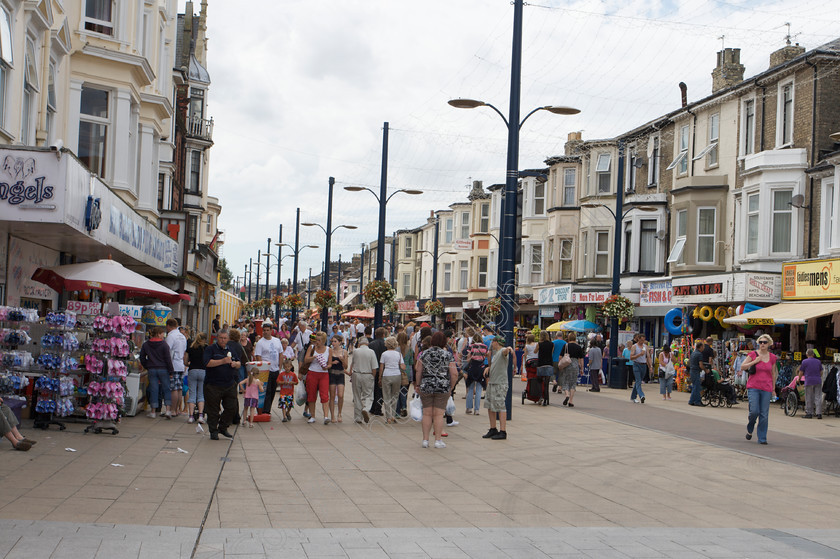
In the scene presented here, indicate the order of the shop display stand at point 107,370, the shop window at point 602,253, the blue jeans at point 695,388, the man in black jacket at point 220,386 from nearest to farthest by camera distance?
the shop display stand at point 107,370 → the man in black jacket at point 220,386 → the blue jeans at point 695,388 → the shop window at point 602,253

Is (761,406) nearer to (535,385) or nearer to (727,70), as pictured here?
(535,385)

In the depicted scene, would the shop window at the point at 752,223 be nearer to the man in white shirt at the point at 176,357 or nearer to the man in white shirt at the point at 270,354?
the man in white shirt at the point at 270,354

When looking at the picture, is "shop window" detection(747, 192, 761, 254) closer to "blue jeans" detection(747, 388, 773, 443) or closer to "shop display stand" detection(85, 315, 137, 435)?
"blue jeans" detection(747, 388, 773, 443)

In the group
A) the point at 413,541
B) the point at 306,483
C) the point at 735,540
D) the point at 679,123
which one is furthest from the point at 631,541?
the point at 679,123

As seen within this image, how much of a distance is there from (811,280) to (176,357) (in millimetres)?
17957

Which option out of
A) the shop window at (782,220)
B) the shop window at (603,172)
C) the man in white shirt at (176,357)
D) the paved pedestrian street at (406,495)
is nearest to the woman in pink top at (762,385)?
the paved pedestrian street at (406,495)

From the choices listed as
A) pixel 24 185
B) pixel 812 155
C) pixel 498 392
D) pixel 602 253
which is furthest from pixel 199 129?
pixel 498 392

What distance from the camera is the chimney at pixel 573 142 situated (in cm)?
4703

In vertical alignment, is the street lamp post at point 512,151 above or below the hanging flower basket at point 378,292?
above

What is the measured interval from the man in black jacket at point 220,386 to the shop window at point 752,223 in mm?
20270

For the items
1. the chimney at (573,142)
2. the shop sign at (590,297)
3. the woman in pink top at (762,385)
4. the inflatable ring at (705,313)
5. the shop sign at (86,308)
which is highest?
the chimney at (573,142)

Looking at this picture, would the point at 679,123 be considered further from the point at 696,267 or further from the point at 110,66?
the point at 110,66

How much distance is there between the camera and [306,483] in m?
10.4


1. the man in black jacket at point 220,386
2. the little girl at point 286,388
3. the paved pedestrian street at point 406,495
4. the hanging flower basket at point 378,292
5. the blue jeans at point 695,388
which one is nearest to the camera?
the paved pedestrian street at point 406,495
